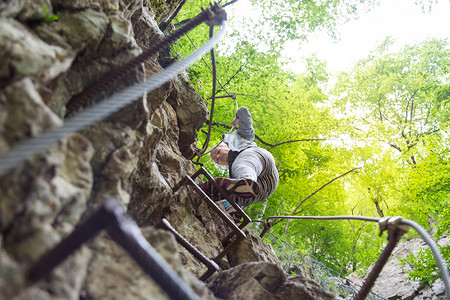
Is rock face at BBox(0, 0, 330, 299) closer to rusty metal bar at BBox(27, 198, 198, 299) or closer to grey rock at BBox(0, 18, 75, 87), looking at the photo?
grey rock at BBox(0, 18, 75, 87)

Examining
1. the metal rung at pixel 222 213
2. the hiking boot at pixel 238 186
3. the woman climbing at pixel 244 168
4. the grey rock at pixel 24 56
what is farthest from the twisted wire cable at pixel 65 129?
the woman climbing at pixel 244 168

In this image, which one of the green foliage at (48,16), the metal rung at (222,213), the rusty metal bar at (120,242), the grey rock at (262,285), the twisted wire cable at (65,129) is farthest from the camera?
the metal rung at (222,213)

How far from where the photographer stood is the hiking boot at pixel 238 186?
14.9ft

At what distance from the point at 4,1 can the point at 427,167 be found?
37.7 feet

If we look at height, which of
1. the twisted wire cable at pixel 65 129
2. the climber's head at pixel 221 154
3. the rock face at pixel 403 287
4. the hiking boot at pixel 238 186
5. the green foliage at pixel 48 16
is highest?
the rock face at pixel 403 287

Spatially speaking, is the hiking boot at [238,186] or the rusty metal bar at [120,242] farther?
the hiking boot at [238,186]

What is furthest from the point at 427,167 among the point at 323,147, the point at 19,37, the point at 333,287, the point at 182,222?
the point at 19,37

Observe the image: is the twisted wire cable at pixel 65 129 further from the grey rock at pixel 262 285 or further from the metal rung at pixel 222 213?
the metal rung at pixel 222 213

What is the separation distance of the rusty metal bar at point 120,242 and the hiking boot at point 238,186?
10.7ft

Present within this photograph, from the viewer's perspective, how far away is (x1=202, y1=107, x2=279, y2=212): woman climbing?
4613 millimetres

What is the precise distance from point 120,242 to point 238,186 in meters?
3.32

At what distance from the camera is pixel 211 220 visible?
4.89 metres

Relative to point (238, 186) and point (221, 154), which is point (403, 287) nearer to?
point (221, 154)

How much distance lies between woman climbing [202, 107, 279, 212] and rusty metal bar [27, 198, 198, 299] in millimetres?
3258
